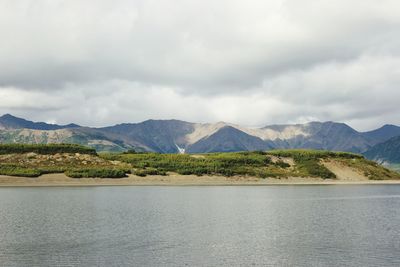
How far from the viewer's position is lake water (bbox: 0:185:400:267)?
4709cm

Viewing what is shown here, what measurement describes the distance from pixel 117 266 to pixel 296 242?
23575 millimetres

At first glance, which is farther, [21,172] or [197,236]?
[21,172]

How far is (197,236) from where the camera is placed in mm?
60969

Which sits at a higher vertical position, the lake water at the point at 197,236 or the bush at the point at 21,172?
the bush at the point at 21,172

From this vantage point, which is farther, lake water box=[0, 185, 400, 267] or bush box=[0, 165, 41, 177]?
bush box=[0, 165, 41, 177]

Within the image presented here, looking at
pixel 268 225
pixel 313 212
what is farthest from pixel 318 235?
pixel 313 212

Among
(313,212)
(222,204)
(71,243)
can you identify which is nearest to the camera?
(71,243)

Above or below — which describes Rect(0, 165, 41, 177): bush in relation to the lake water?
above

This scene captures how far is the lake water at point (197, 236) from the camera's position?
4709 cm

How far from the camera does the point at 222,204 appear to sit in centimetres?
10631

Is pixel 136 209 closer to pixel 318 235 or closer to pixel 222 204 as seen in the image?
pixel 222 204

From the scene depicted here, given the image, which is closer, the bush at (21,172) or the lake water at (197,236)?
the lake water at (197,236)

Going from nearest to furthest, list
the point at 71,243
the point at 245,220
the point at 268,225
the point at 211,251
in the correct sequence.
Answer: the point at 211,251, the point at 71,243, the point at 268,225, the point at 245,220

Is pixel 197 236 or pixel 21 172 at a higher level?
pixel 21 172
